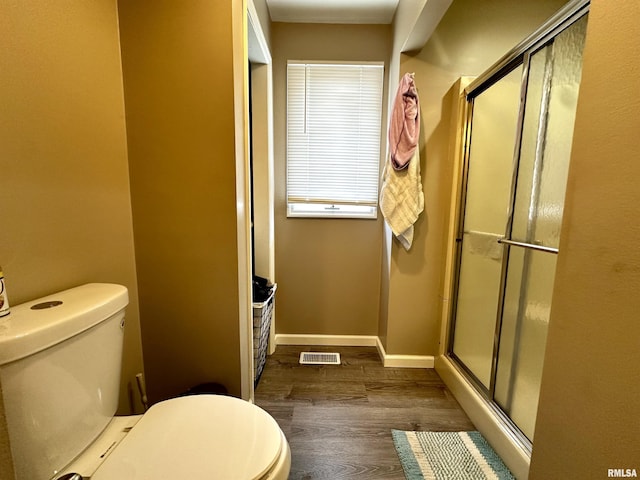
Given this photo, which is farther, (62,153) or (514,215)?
(514,215)

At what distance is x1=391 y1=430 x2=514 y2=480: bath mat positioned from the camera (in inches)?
41.7

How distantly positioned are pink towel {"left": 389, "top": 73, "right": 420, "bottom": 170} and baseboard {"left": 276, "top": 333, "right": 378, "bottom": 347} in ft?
4.45

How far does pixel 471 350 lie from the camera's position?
5.25 feet

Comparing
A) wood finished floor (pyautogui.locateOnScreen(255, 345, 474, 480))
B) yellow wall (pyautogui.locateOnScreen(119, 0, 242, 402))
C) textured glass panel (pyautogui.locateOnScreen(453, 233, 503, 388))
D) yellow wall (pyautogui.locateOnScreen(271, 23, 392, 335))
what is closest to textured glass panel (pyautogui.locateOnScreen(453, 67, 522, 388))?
textured glass panel (pyautogui.locateOnScreen(453, 233, 503, 388))

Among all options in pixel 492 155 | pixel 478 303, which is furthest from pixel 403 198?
pixel 478 303

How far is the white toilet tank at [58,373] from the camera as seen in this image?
1.75 ft

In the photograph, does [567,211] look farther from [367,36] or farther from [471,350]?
[367,36]

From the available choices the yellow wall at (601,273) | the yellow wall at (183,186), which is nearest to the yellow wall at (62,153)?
the yellow wall at (183,186)

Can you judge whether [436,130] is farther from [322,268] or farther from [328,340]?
[328,340]

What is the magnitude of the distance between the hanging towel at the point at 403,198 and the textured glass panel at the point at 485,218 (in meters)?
0.33

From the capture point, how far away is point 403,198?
1615 millimetres

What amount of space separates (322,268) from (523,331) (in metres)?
1.28

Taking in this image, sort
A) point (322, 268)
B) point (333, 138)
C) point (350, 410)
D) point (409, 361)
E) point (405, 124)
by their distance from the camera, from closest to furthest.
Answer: point (350, 410) < point (405, 124) < point (409, 361) < point (333, 138) < point (322, 268)

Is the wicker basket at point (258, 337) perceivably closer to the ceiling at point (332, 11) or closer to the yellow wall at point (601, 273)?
the yellow wall at point (601, 273)
